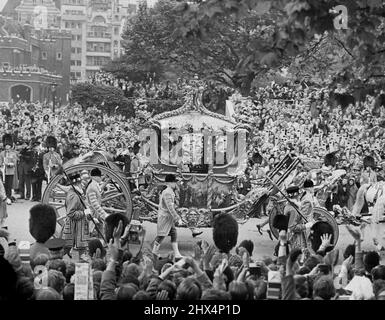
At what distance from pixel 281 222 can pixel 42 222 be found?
14.2 feet

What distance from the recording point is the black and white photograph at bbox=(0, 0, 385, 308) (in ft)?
26.3

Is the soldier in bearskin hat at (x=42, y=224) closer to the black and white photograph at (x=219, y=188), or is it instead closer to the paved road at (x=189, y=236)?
the black and white photograph at (x=219, y=188)

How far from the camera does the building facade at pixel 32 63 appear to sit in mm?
65375

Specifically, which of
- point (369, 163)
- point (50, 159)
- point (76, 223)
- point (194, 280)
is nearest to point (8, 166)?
point (50, 159)

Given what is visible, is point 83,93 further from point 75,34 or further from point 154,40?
point 75,34

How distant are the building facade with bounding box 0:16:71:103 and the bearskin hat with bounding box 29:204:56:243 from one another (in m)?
48.6

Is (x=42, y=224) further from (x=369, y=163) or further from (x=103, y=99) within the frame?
(x=103, y=99)

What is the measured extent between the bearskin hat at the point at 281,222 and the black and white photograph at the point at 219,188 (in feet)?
0.12

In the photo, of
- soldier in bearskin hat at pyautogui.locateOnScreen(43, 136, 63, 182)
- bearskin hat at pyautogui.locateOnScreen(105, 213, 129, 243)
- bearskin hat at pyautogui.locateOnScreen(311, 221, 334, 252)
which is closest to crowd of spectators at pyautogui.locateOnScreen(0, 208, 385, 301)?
bearskin hat at pyautogui.locateOnScreen(105, 213, 129, 243)

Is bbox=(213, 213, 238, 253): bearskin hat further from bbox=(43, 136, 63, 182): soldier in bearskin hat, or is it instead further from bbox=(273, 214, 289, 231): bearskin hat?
bbox=(43, 136, 63, 182): soldier in bearskin hat

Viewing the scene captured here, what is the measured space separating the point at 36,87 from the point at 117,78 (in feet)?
79.6

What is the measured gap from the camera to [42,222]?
12664 millimetres

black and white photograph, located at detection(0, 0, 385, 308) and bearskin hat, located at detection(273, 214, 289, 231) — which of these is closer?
black and white photograph, located at detection(0, 0, 385, 308)
